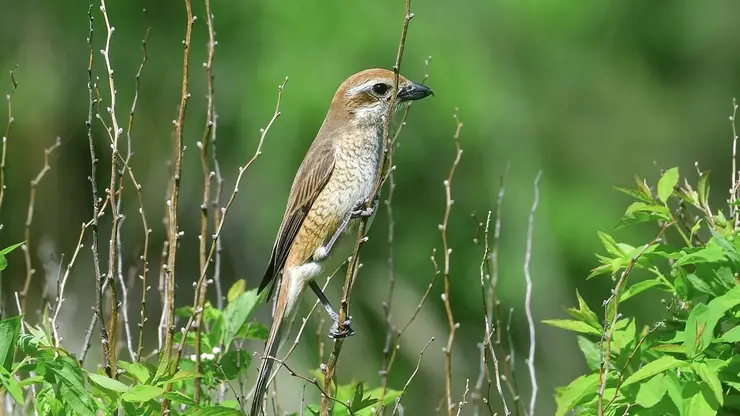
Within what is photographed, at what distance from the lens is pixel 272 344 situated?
385 centimetres

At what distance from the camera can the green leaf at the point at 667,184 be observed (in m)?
2.96

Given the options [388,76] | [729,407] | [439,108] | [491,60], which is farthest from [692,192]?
[491,60]

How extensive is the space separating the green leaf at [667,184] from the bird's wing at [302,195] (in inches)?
68.2

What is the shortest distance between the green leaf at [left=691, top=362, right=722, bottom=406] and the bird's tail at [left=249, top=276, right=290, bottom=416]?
1330mm

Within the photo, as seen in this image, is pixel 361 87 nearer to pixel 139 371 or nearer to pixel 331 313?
pixel 331 313

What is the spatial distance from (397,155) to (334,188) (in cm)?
364

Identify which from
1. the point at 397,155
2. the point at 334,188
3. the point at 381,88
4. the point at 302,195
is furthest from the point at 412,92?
the point at 397,155

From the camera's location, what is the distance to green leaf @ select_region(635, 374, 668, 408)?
2.49 m

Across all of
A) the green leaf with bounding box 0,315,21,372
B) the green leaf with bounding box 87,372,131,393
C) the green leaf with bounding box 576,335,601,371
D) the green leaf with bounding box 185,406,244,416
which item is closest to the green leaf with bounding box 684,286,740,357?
the green leaf with bounding box 576,335,601,371

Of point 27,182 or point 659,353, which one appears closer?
point 659,353

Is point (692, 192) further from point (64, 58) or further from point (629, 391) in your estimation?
point (64, 58)

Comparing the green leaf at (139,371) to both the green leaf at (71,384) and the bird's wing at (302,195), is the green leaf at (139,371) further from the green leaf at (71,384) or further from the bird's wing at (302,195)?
the bird's wing at (302,195)

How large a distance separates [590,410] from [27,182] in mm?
6501

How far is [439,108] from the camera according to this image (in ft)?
26.3
